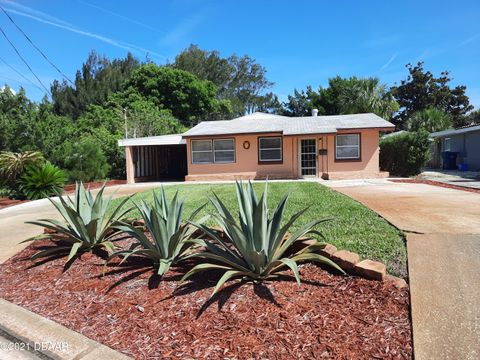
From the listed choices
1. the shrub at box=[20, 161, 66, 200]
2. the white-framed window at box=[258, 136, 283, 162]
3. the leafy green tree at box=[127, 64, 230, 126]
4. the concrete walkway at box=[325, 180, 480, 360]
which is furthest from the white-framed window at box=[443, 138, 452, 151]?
the shrub at box=[20, 161, 66, 200]

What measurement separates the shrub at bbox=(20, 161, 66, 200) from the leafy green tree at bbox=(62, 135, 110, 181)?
380cm

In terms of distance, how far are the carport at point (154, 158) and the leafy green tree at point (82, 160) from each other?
4.96 feet

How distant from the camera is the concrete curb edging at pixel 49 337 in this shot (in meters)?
3.02

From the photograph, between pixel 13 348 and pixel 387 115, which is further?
pixel 387 115

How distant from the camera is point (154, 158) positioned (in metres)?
24.3

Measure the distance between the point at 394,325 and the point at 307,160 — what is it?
676 inches

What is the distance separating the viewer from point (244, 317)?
10.5 feet

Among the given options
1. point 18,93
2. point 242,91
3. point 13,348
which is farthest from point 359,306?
point 242,91

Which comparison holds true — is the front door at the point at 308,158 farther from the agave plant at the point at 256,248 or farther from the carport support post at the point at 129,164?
the agave plant at the point at 256,248

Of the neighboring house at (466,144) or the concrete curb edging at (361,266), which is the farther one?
the neighboring house at (466,144)

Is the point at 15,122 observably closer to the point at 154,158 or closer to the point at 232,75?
the point at 154,158

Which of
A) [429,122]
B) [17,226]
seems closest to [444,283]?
[17,226]

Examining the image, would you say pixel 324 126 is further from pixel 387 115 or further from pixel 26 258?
pixel 26 258

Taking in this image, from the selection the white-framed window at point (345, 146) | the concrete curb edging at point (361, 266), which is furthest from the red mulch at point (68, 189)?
the white-framed window at point (345, 146)
